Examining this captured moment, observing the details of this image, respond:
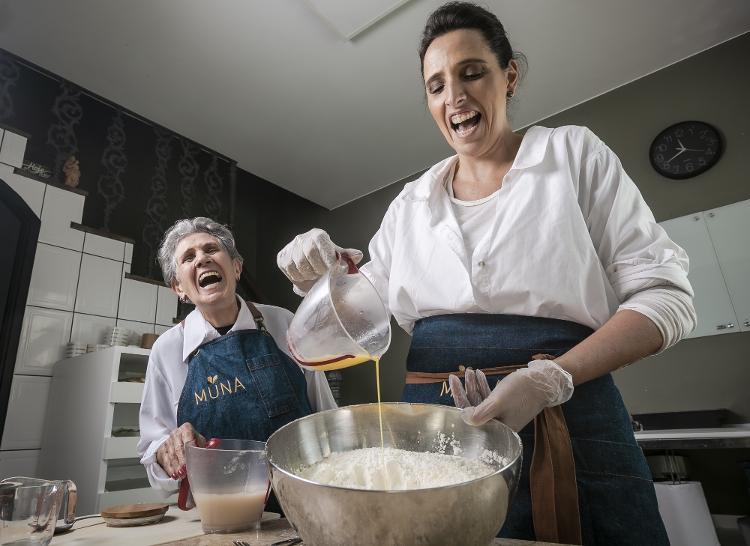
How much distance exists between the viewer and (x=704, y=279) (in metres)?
2.90

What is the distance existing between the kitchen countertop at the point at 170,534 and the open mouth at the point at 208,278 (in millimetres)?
782

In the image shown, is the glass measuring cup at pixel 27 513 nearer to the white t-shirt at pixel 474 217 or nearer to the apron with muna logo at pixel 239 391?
the apron with muna logo at pixel 239 391

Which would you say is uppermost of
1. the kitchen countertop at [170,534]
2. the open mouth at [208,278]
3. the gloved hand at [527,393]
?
the open mouth at [208,278]

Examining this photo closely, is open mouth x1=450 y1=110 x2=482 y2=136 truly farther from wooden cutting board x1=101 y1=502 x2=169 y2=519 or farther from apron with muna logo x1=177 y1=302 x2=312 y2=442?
wooden cutting board x1=101 y1=502 x2=169 y2=519

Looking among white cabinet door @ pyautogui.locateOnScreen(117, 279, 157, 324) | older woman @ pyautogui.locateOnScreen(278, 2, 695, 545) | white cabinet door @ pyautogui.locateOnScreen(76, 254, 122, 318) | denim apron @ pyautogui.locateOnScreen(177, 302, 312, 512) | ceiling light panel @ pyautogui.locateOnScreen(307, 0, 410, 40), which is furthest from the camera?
white cabinet door @ pyautogui.locateOnScreen(117, 279, 157, 324)

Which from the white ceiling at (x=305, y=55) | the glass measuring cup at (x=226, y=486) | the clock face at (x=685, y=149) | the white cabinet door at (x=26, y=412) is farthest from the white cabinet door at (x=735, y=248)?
the white cabinet door at (x=26, y=412)

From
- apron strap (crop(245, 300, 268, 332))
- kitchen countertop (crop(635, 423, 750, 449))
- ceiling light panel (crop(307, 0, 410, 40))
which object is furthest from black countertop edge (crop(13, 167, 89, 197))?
kitchen countertop (crop(635, 423, 750, 449))

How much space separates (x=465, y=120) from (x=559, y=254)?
409 millimetres

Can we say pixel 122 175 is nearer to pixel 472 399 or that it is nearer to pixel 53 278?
pixel 53 278

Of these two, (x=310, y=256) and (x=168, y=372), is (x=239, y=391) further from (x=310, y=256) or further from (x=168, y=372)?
(x=310, y=256)

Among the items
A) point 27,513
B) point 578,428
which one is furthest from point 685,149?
point 27,513

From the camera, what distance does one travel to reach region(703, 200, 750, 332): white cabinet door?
273cm

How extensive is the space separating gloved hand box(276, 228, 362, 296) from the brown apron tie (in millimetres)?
542

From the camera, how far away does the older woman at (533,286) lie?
791 mm
